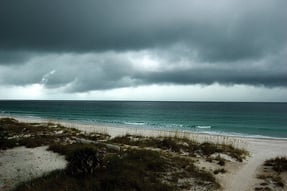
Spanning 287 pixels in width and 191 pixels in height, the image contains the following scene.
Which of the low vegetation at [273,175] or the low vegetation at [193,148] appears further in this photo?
the low vegetation at [193,148]

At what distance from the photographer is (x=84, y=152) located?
11.8 metres

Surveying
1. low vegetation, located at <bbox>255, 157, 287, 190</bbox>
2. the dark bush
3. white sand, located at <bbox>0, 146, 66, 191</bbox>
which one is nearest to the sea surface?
low vegetation, located at <bbox>255, 157, 287, 190</bbox>

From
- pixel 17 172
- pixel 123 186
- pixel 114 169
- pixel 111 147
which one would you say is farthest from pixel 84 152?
pixel 111 147

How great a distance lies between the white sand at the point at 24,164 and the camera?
446 inches

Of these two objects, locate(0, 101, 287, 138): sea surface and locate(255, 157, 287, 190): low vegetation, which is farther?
locate(0, 101, 287, 138): sea surface

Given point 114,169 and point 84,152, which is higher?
point 84,152

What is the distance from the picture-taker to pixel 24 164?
1360cm

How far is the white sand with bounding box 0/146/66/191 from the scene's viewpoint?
11.3 metres

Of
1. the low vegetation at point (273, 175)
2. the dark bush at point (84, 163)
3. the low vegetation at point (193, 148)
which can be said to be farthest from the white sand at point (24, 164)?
the low vegetation at point (273, 175)

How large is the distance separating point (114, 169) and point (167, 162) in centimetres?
346

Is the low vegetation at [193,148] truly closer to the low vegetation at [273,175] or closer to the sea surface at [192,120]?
the low vegetation at [273,175]

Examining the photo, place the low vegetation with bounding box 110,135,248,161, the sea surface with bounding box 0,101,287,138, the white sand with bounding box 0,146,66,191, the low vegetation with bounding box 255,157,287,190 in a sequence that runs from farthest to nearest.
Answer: the sea surface with bounding box 0,101,287,138 → the low vegetation with bounding box 110,135,248,161 → the low vegetation with bounding box 255,157,287,190 → the white sand with bounding box 0,146,66,191

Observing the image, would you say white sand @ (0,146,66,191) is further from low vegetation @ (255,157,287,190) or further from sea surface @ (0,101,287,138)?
sea surface @ (0,101,287,138)

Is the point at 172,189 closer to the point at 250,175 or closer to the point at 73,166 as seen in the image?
the point at 73,166
